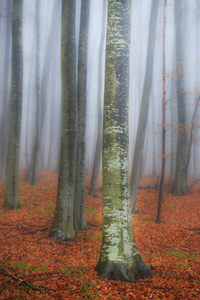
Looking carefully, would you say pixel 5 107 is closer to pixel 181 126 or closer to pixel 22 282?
pixel 181 126

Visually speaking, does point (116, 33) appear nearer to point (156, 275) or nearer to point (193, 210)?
point (156, 275)

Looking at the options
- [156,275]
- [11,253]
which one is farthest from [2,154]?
[156,275]

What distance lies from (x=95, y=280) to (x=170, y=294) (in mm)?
1234

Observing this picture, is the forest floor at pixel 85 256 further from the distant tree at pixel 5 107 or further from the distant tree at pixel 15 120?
the distant tree at pixel 5 107

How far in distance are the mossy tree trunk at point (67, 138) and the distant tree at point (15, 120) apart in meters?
3.30

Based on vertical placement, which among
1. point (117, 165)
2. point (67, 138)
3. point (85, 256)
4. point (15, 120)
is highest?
point (15, 120)

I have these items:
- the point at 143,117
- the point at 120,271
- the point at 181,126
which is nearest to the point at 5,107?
the point at 143,117

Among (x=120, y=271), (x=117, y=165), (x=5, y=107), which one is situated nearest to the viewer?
Result: (x=120, y=271)

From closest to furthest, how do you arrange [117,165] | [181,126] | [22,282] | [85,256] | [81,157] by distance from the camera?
[22,282], [117,165], [85,256], [81,157], [181,126]

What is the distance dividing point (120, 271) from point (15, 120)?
7.34 meters

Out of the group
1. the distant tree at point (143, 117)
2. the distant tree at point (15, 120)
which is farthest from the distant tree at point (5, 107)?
the distant tree at point (143, 117)

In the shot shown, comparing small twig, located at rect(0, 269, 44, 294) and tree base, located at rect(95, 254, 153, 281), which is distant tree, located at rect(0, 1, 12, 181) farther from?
tree base, located at rect(95, 254, 153, 281)

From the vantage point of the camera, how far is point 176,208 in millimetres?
11727

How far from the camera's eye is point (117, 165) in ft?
14.4
